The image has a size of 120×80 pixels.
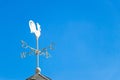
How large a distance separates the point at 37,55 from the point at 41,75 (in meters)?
1.67

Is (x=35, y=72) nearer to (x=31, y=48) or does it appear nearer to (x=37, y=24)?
(x=31, y=48)

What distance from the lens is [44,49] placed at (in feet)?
112

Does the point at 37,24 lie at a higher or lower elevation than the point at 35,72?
higher

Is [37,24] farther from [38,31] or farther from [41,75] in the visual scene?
[41,75]

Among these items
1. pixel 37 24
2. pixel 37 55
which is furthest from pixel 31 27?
pixel 37 55

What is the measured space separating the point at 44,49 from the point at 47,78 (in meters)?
2.47

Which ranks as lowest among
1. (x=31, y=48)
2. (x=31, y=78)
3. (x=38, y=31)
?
(x=31, y=78)

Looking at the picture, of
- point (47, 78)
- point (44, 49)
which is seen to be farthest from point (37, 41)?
point (47, 78)

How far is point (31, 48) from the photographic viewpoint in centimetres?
3375

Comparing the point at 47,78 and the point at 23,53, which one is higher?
the point at 23,53

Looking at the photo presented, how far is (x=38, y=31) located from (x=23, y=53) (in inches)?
95.4

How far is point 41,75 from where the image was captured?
109ft

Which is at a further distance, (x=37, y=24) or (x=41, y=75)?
(x=37, y=24)

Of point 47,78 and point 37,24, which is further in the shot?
point 37,24
